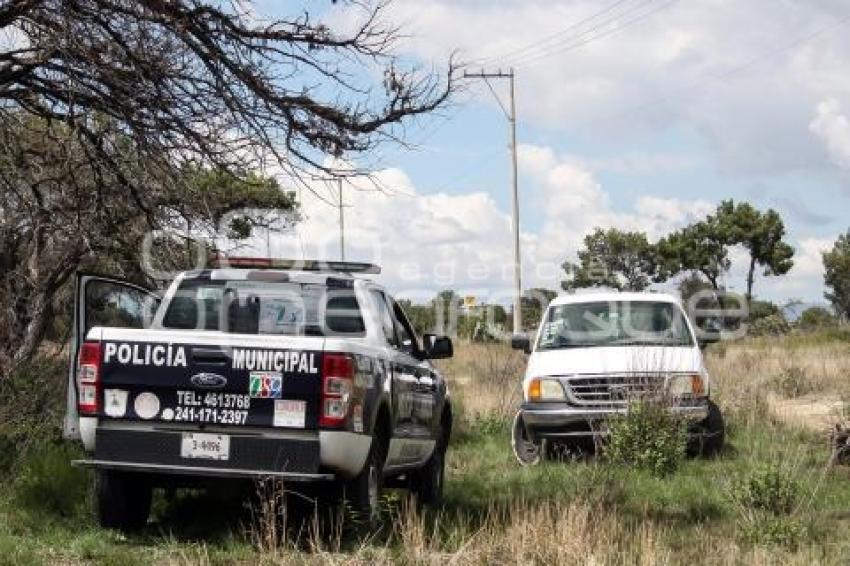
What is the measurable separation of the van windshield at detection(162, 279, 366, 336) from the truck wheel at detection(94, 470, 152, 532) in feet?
4.68

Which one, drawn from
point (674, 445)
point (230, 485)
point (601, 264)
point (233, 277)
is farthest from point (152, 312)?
point (601, 264)

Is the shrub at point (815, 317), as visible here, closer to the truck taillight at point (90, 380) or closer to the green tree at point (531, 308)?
the green tree at point (531, 308)

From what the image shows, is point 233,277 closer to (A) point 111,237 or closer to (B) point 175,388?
(B) point 175,388

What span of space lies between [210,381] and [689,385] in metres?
6.28

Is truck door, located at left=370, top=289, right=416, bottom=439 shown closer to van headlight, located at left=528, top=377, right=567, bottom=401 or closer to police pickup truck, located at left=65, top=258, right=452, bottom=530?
police pickup truck, located at left=65, top=258, right=452, bottom=530

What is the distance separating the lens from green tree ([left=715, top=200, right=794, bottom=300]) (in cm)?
5481

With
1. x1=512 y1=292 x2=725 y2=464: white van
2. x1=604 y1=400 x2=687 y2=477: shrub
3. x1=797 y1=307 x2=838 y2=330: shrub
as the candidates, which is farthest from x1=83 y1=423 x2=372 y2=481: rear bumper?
x1=797 y1=307 x2=838 y2=330: shrub

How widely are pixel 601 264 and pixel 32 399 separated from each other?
5469 cm

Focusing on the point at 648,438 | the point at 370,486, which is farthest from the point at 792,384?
the point at 370,486

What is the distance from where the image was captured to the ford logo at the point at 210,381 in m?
7.61

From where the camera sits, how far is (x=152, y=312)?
9992mm

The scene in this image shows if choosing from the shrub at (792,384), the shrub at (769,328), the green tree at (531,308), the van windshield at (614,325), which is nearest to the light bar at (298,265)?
the van windshield at (614,325)

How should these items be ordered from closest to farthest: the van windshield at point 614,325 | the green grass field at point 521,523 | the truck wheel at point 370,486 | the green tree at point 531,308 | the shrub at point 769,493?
the green grass field at point 521,523 → the truck wheel at point 370,486 → the shrub at point 769,493 → the van windshield at point 614,325 → the green tree at point 531,308

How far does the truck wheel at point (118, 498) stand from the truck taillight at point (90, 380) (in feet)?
1.54
